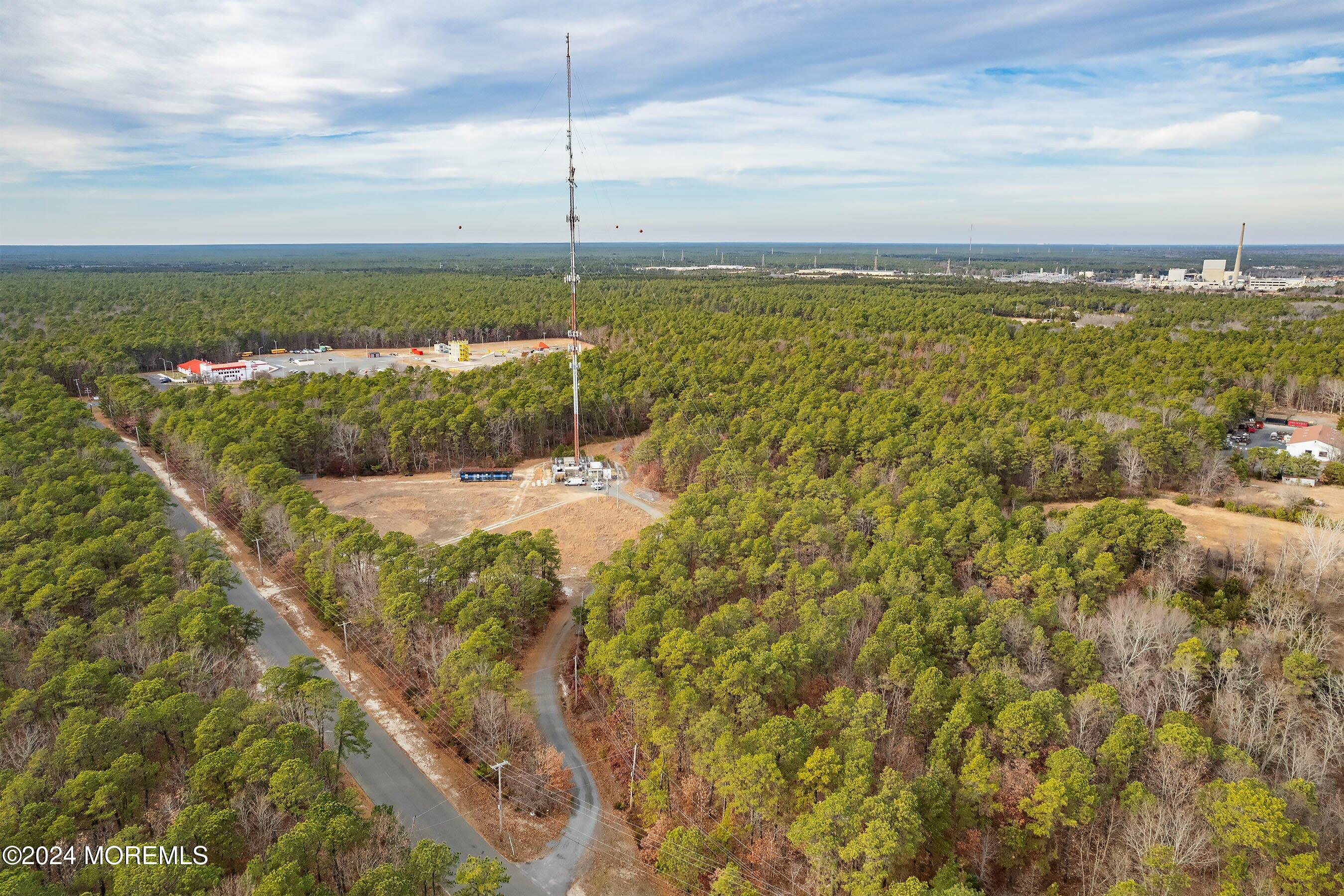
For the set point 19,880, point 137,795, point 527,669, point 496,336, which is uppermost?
point 496,336

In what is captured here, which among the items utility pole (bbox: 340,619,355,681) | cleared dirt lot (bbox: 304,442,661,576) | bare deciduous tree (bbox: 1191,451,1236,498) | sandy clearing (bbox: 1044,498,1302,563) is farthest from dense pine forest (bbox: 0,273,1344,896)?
cleared dirt lot (bbox: 304,442,661,576)

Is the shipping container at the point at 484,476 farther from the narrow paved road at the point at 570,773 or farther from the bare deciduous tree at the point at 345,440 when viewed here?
the narrow paved road at the point at 570,773

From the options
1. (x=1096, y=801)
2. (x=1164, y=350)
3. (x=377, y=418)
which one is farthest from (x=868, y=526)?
(x=1164, y=350)

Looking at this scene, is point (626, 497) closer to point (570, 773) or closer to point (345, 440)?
point (345, 440)

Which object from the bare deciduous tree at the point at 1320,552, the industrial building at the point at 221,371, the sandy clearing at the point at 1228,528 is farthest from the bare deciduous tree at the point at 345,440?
the bare deciduous tree at the point at 1320,552

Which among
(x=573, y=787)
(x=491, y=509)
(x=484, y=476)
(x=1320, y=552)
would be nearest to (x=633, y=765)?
(x=573, y=787)

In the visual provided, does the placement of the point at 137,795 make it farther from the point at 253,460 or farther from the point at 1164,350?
the point at 1164,350
